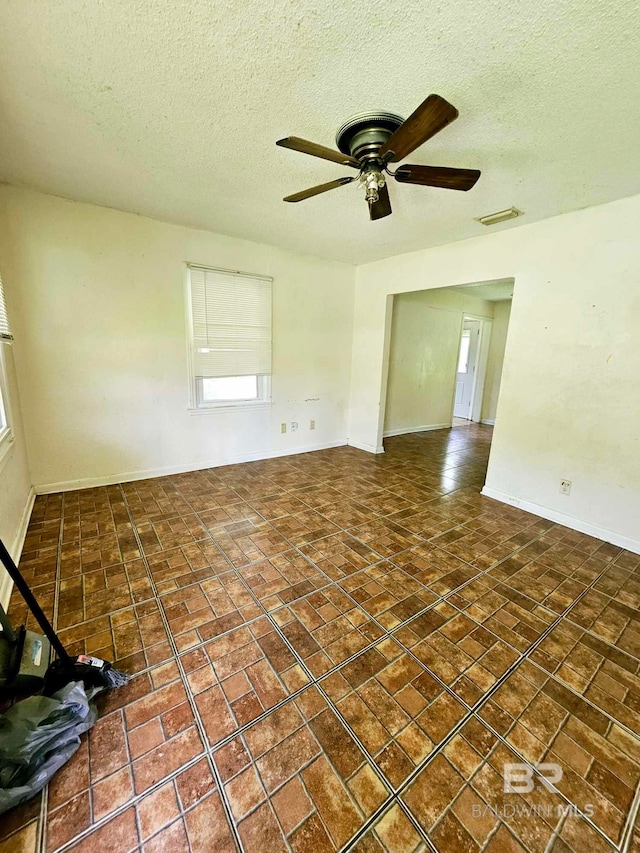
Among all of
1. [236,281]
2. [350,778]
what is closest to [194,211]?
[236,281]

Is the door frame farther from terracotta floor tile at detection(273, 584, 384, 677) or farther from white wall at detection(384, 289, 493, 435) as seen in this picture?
terracotta floor tile at detection(273, 584, 384, 677)

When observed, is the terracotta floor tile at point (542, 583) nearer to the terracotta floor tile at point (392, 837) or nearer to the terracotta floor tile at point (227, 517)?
the terracotta floor tile at point (392, 837)

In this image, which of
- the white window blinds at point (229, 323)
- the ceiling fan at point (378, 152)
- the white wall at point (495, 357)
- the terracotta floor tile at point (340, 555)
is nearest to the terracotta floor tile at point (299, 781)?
the terracotta floor tile at point (340, 555)

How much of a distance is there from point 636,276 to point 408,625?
285 centimetres

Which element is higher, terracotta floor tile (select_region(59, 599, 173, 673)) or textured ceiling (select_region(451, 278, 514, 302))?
textured ceiling (select_region(451, 278, 514, 302))

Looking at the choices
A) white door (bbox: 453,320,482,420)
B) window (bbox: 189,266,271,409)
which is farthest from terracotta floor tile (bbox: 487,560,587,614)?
white door (bbox: 453,320,482,420)

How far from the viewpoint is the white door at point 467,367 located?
701 cm

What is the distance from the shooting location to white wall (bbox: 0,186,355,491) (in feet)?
9.33

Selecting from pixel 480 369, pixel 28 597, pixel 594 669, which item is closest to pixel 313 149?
pixel 28 597

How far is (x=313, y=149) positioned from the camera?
5.10 feet

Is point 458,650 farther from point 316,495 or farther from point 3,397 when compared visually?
point 3,397

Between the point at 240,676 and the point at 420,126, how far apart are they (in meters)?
2.44

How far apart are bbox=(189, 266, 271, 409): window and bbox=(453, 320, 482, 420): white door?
4569mm

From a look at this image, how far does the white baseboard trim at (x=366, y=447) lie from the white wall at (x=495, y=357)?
3.22m
